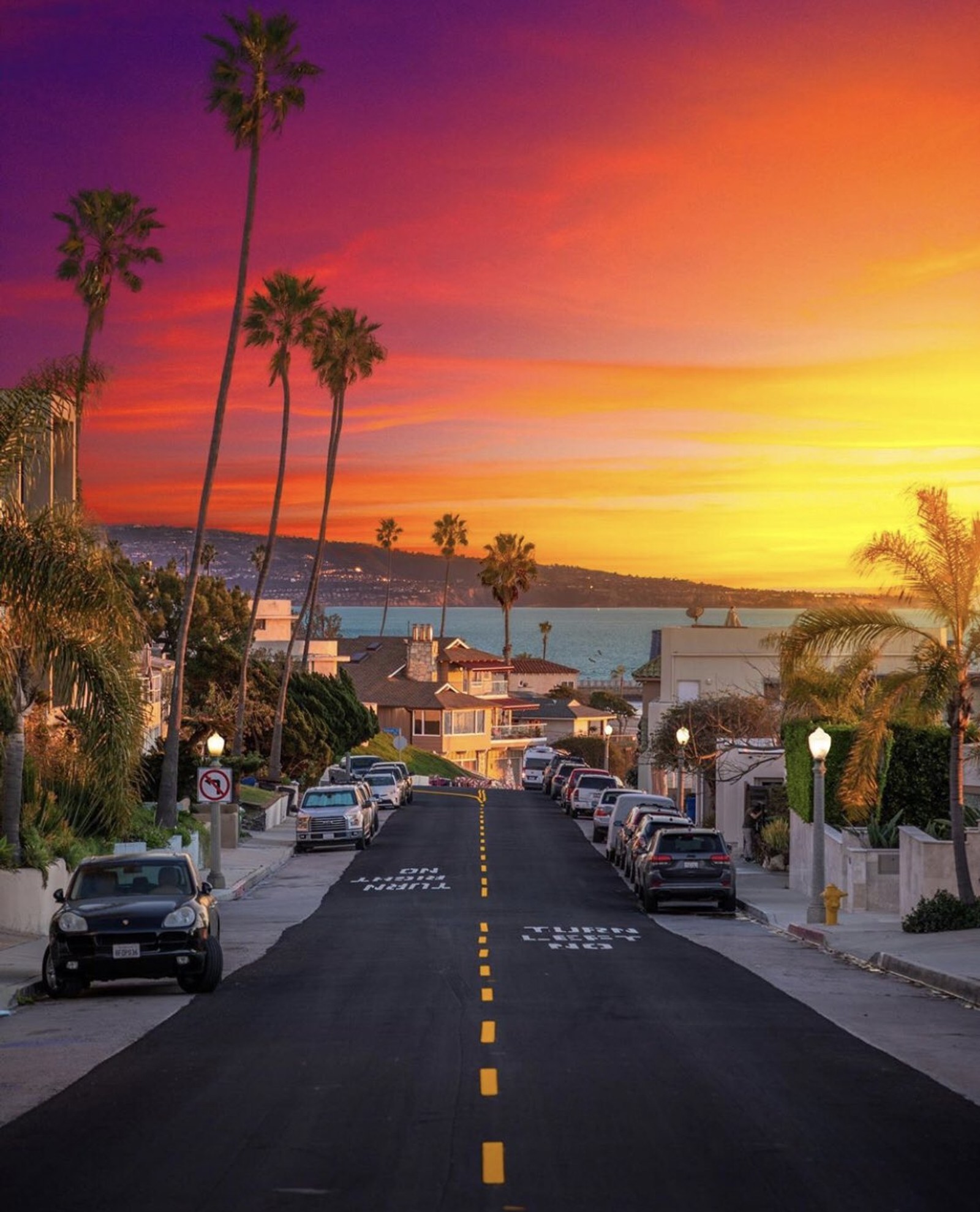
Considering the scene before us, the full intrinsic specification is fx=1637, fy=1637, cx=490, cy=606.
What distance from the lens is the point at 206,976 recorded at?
1978cm

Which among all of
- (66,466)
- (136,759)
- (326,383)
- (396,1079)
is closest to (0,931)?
(136,759)

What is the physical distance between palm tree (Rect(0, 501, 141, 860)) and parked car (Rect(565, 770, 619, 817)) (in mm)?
37546

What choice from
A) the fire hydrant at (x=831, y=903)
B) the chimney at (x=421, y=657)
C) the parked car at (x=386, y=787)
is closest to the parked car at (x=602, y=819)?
the parked car at (x=386, y=787)

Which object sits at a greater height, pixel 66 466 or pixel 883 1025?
pixel 66 466

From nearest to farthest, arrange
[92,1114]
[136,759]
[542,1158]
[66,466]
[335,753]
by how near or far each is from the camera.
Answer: [542,1158] → [92,1114] → [136,759] → [66,466] → [335,753]

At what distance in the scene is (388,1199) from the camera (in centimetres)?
942

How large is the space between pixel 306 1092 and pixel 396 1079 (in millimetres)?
842

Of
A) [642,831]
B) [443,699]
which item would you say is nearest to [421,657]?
[443,699]

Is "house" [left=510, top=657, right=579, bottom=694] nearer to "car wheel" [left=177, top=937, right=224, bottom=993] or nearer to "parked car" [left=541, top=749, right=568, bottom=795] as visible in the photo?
"parked car" [left=541, top=749, right=568, bottom=795]

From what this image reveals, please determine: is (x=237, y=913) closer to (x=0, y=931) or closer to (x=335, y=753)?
(x=0, y=931)

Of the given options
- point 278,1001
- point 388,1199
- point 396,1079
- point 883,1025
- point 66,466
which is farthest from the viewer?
point 66,466

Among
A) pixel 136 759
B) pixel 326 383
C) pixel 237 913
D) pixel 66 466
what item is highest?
pixel 326 383

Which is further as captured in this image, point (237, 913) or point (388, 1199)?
point (237, 913)

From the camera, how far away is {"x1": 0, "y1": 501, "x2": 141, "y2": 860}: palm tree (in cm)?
2286
